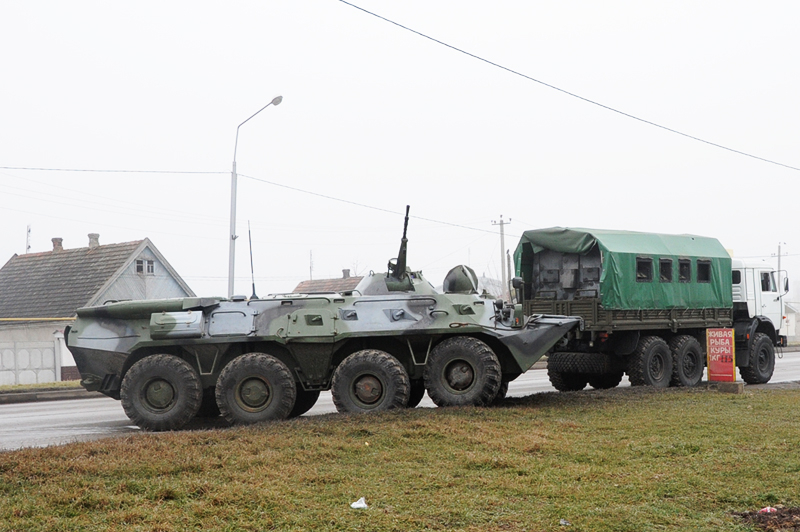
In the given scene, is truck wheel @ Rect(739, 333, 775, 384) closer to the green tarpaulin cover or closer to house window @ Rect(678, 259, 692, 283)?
the green tarpaulin cover

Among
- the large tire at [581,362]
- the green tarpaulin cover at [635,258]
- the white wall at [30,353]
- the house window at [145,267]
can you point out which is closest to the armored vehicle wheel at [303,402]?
the large tire at [581,362]

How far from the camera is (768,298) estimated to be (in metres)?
20.2

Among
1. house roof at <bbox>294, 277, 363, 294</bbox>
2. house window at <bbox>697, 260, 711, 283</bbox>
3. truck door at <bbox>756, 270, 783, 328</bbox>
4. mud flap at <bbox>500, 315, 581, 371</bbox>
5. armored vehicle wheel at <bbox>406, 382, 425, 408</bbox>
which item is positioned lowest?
armored vehicle wheel at <bbox>406, 382, 425, 408</bbox>

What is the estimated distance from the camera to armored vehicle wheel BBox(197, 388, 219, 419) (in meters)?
12.7

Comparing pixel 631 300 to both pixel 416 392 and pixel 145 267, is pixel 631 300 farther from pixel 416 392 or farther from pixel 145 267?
pixel 145 267

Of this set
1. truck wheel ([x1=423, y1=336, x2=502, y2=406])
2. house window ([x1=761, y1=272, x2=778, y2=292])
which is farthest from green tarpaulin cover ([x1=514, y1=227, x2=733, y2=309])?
truck wheel ([x1=423, y1=336, x2=502, y2=406])

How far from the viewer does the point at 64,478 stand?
24.8 ft

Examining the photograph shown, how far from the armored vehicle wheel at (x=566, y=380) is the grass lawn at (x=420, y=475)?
261 inches

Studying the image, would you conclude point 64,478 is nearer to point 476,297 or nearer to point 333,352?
point 333,352

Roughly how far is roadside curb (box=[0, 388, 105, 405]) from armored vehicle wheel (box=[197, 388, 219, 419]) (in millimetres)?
7528

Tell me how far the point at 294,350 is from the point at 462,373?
227 cm

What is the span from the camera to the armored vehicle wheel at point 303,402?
13.0 meters

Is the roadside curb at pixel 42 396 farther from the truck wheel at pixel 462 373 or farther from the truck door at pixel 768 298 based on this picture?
the truck door at pixel 768 298

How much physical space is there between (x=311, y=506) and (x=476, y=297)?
6453 millimetres
